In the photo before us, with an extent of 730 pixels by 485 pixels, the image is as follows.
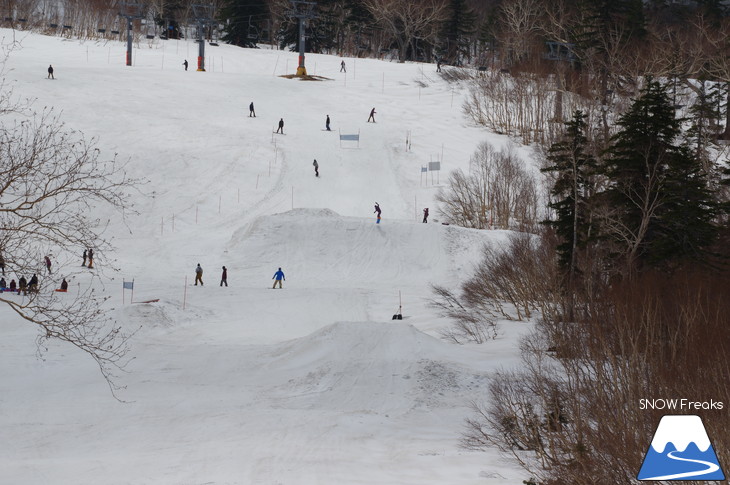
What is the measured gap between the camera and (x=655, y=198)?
26781mm

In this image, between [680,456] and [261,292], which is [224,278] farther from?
[680,456]

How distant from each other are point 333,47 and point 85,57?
131 feet

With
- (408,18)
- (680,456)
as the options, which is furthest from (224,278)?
(408,18)

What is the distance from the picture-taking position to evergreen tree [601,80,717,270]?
26953 millimetres

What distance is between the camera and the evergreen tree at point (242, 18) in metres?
97.9

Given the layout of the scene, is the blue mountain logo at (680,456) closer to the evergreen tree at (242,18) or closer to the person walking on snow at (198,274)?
the person walking on snow at (198,274)

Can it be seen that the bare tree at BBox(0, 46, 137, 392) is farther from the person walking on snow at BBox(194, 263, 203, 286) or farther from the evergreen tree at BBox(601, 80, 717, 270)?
the evergreen tree at BBox(601, 80, 717, 270)

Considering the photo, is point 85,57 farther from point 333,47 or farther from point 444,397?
point 444,397

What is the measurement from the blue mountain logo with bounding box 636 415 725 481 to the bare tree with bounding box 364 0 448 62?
89048 millimetres

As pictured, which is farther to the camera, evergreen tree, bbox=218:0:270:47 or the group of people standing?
evergreen tree, bbox=218:0:270:47

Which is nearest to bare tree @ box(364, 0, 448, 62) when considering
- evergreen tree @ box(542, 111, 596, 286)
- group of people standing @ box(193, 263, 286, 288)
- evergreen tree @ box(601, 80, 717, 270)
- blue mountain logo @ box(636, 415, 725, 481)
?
group of people standing @ box(193, 263, 286, 288)

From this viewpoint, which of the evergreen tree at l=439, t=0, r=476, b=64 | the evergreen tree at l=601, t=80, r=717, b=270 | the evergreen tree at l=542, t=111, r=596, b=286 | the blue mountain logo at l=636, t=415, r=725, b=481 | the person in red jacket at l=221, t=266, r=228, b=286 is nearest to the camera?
the blue mountain logo at l=636, t=415, r=725, b=481

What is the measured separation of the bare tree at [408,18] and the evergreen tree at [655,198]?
224 feet

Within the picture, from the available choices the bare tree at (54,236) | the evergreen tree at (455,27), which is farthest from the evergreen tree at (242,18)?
the bare tree at (54,236)
